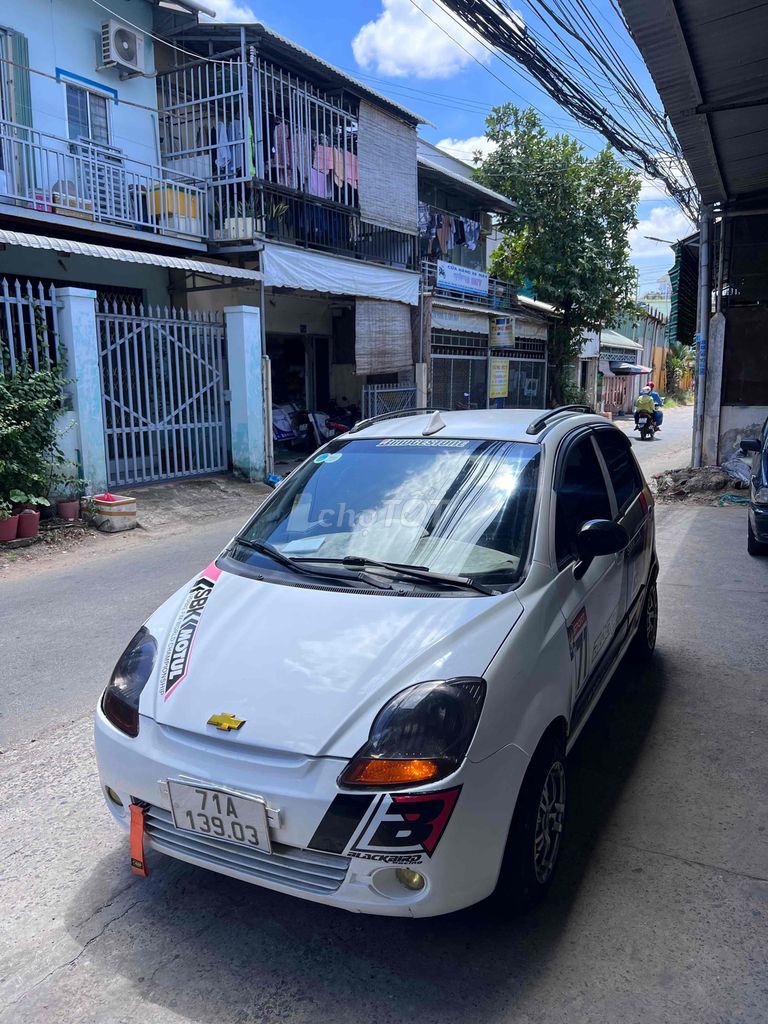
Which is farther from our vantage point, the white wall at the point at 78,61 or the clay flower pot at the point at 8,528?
the white wall at the point at 78,61

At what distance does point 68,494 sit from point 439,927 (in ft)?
26.3

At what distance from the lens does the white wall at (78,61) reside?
10742 millimetres

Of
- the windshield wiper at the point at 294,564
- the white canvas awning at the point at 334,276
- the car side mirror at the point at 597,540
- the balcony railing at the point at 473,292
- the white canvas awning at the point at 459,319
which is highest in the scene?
the balcony railing at the point at 473,292

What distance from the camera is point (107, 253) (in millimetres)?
9570

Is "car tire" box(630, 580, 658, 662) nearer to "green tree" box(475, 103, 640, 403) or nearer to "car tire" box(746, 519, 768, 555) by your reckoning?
"car tire" box(746, 519, 768, 555)

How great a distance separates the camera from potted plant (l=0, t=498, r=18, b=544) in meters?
7.89

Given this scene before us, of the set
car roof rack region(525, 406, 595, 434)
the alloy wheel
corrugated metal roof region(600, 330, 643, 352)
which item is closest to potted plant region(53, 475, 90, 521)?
car roof rack region(525, 406, 595, 434)

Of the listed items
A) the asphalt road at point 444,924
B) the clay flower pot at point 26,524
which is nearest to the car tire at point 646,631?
the asphalt road at point 444,924

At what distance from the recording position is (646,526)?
14.5ft

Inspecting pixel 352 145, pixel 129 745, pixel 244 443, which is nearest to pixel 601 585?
pixel 129 745

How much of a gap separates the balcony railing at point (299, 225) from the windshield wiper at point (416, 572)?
1046 centimetres

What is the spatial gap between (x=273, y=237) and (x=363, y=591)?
37.4 feet

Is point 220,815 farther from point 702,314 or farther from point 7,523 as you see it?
point 702,314

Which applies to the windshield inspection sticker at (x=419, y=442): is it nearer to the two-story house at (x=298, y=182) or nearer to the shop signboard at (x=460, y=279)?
the two-story house at (x=298, y=182)
